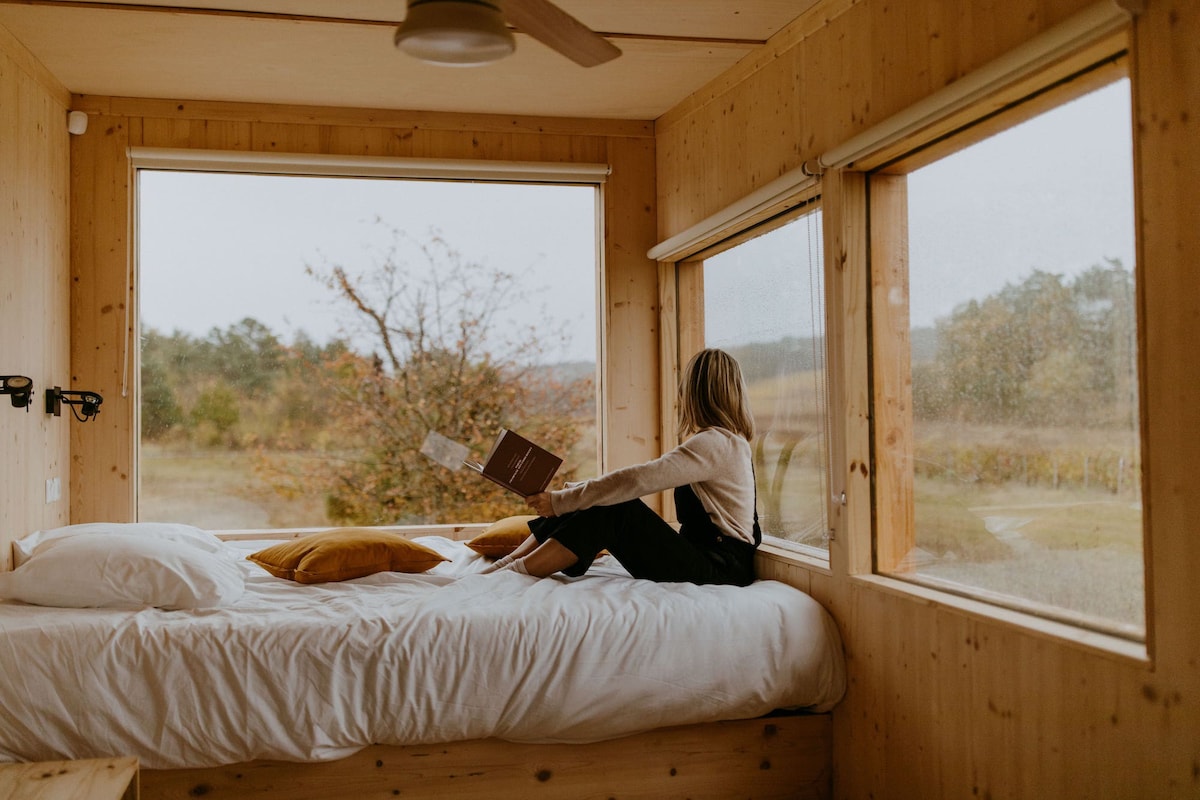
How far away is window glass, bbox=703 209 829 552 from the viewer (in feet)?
9.94

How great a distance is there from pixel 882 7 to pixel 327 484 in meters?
3.11

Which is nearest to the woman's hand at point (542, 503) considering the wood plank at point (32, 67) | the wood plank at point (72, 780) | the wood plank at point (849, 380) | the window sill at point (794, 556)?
the window sill at point (794, 556)

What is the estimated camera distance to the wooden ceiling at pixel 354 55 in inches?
118

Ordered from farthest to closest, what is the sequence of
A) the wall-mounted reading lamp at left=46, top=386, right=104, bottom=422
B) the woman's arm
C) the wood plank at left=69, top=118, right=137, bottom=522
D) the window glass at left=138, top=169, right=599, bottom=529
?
1. the window glass at left=138, top=169, right=599, bottom=529
2. the wood plank at left=69, top=118, right=137, bottom=522
3. the wall-mounted reading lamp at left=46, top=386, right=104, bottom=422
4. the woman's arm

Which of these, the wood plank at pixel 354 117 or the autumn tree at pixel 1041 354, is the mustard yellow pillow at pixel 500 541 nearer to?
the autumn tree at pixel 1041 354

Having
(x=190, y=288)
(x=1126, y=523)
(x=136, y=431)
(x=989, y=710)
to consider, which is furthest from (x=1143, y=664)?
(x=190, y=288)

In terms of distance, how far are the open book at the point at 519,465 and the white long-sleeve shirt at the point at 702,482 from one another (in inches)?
3.0

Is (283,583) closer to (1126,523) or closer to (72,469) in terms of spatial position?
(72,469)

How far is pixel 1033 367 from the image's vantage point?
2105mm

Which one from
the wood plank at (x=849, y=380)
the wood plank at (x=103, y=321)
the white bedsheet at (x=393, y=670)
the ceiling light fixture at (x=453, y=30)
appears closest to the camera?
the ceiling light fixture at (x=453, y=30)

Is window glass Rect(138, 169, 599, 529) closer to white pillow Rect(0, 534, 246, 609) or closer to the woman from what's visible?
the woman

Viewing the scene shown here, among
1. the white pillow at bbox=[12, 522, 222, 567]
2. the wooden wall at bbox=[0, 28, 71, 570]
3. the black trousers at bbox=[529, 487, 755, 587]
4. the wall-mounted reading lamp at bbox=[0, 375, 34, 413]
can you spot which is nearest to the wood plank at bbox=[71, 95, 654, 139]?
the wooden wall at bbox=[0, 28, 71, 570]

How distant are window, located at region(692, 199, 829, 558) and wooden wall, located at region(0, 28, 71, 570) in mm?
2413

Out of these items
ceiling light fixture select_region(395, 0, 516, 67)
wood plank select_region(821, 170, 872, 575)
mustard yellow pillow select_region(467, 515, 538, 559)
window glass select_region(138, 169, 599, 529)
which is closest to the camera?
ceiling light fixture select_region(395, 0, 516, 67)
